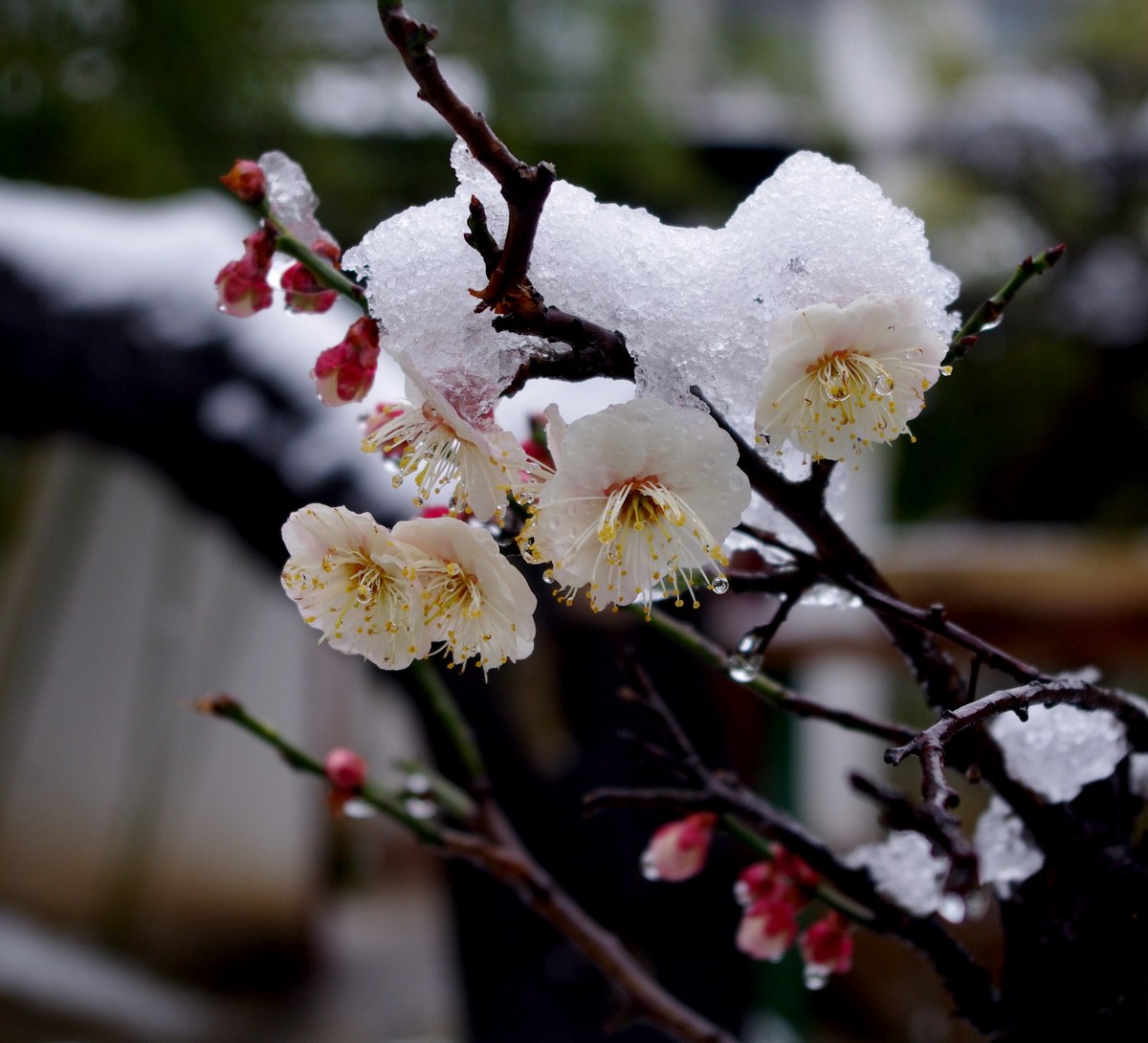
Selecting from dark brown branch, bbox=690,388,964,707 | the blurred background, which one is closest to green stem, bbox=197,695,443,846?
dark brown branch, bbox=690,388,964,707

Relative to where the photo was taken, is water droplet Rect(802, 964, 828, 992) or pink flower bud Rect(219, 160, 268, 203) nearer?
pink flower bud Rect(219, 160, 268, 203)

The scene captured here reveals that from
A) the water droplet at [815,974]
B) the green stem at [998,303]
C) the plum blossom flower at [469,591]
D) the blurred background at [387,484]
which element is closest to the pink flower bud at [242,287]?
the plum blossom flower at [469,591]

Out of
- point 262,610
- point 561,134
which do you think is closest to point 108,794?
point 262,610

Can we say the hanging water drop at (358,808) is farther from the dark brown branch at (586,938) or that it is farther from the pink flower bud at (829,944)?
the pink flower bud at (829,944)

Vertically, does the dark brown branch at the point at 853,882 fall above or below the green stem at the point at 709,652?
below

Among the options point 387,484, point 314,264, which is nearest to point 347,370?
point 314,264

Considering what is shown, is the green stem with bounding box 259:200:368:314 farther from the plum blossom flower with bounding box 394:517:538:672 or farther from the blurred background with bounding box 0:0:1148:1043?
the blurred background with bounding box 0:0:1148:1043
